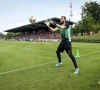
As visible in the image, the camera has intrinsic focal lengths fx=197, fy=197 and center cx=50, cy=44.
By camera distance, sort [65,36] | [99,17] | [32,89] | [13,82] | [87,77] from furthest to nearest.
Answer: [99,17] → [65,36] → [87,77] → [13,82] → [32,89]

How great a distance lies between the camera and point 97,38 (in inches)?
1518

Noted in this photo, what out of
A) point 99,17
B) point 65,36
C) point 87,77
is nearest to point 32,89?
point 87,77


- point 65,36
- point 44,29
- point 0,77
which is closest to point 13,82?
point 0,77

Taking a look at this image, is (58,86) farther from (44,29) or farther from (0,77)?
(44,29)

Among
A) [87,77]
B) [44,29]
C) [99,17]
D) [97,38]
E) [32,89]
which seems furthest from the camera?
[99,17]

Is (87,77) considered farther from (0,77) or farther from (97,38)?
(97,38)

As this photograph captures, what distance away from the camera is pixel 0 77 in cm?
711

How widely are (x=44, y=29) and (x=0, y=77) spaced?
7202 cm

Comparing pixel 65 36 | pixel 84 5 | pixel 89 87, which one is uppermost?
pixel 84 5

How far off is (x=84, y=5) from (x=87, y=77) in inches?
3943

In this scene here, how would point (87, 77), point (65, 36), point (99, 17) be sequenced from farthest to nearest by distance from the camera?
A: point (99, 17), point (65, 36), point (87, 77)

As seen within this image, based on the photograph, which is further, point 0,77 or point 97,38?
point 97,38

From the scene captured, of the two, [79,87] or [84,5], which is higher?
[84,5]

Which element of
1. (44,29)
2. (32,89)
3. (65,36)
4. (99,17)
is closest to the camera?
(32,89)
